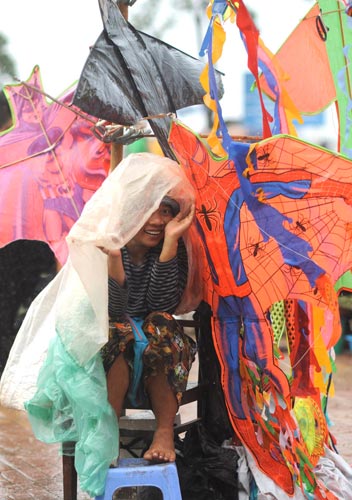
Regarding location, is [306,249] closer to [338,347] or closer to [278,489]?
[278,489]

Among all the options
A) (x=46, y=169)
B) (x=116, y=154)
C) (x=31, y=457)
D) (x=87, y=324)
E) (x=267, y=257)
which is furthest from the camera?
(x=31, y=457)

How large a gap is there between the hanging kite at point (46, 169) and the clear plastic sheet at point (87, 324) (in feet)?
2.01

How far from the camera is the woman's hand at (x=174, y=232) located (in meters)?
2.97

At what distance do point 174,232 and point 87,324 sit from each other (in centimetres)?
46

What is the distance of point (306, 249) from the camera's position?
2664 millimetres

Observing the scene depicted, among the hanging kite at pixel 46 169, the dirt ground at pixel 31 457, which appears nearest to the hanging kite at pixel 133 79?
the hanging kite at pixel 46 169

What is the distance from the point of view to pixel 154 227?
9.96ft

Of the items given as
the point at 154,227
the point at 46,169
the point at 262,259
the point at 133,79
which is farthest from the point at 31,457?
the point at 133,79

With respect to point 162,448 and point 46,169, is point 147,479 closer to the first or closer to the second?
point 162,448

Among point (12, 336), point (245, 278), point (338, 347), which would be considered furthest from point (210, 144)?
point (338, 347)

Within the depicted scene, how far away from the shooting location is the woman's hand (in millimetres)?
2969

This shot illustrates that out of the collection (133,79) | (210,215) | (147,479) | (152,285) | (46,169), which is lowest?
(147,479)

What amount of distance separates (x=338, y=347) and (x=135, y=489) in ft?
17.2

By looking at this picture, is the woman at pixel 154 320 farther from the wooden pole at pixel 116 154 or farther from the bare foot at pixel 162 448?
the wooden pole at pixel 116 154
